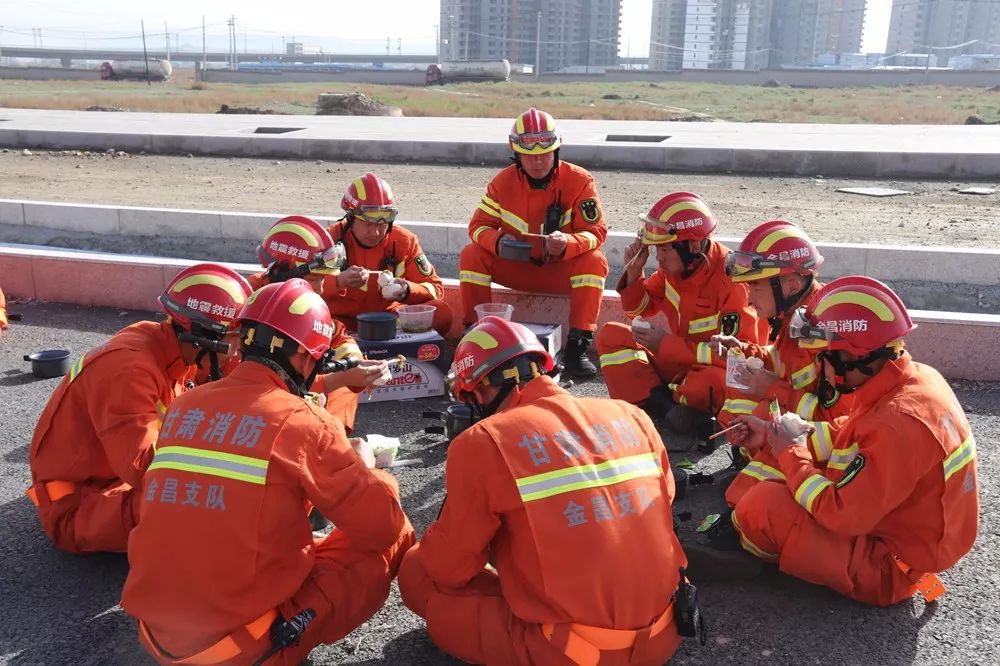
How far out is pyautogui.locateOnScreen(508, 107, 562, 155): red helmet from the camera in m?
6.99

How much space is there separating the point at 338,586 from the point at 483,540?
2.00ft

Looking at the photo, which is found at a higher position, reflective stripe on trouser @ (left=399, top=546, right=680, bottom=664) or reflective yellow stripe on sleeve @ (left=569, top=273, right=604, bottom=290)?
reflective yellow stripe on sleeve @ (left=569, top=273, right=604, bottom=290)

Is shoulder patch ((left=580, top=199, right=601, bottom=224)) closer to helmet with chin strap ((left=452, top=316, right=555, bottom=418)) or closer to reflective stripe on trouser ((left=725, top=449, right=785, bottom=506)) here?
reflective stripe on trouser ((left=725, top=449, right=785, bottom=506))

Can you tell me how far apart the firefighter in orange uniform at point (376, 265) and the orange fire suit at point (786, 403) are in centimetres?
244

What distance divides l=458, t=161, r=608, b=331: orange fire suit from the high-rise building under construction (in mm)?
99396

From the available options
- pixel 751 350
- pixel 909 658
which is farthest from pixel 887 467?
pixel 751 350

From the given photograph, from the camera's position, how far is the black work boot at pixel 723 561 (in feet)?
12.9

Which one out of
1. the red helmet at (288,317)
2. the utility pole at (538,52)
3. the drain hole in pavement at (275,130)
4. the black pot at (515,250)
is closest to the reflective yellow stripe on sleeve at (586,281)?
the black pot at (515,250)

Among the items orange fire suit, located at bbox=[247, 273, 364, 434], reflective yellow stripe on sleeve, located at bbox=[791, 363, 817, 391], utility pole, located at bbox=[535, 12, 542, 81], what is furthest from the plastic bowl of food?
utility pole, located at bbox=[535, 12, 542, 81]

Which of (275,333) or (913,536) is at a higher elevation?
(275,333)

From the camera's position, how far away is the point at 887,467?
3322mm

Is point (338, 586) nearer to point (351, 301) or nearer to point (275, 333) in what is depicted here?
point (275, 333)

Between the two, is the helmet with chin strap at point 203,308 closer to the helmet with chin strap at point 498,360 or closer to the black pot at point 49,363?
the helmet with chin strap at point 498,360

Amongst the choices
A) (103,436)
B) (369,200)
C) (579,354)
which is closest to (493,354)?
(103,436)
